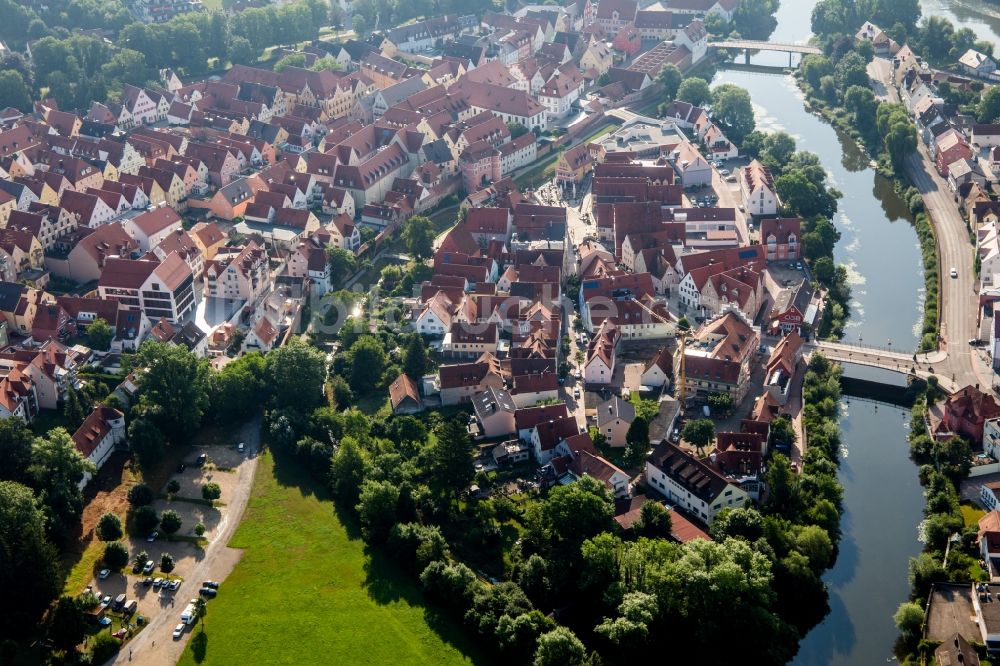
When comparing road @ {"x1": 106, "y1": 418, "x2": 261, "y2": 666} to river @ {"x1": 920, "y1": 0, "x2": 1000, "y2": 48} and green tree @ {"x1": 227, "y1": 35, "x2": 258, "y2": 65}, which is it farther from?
river @ {"x1": 920, "y1": 0, "x2": 1000, "y2": 48}

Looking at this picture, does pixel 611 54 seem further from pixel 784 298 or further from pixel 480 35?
pixel 784 298

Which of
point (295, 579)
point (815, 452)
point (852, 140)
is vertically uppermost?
point (852, 140)

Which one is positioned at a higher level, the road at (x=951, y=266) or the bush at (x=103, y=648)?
the road at (x=951, y=266)

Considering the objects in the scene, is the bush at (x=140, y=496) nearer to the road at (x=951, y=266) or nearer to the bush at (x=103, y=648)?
the bush at (x=103, y=648)

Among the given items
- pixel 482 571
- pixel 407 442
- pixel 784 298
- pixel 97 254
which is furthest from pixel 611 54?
pixel 482 571

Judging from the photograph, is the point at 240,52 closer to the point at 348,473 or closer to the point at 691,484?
the point at 348,473

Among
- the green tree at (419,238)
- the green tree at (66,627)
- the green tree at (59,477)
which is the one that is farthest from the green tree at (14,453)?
the green tree at (419,238)

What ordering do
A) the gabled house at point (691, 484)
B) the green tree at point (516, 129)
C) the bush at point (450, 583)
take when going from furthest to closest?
the green tree at point (516, 129), the gabled house at point (691, 484), the bush at point (450, 583)

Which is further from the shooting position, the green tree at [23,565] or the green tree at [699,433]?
the green tree at [699,433]
